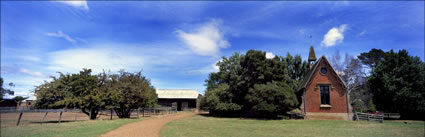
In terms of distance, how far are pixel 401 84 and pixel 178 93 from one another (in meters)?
40.6

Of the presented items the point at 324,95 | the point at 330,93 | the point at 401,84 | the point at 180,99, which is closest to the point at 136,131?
the point at 324,95

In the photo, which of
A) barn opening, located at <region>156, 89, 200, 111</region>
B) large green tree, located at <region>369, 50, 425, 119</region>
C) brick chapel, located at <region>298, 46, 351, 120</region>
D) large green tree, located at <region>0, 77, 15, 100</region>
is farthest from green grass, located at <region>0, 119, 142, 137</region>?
large green tree, located at <region>0, 77, 15, 100</region>

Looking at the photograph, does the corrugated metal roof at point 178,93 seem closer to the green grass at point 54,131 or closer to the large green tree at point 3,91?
the green grass at point 54,131

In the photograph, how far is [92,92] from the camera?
74.8ft

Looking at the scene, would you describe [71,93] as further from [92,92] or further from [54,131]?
[54,131]

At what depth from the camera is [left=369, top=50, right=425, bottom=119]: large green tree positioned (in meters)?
26.9

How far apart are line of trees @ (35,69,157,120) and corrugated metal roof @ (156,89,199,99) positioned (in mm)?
24101

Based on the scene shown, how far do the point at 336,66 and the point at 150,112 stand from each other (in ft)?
110

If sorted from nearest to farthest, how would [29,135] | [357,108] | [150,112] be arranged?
[29,135] → [357,108] → [150,112]

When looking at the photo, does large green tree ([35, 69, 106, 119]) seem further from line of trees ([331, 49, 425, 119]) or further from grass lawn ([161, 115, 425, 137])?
line of trees ([331, 49, 425, 119])

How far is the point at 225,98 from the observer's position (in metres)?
31.6

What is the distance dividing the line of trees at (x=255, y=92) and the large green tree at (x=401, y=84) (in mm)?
11741

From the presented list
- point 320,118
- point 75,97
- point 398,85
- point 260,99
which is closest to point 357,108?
point 398,85

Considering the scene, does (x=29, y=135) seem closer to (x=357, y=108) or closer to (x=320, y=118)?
(x=320, y=118)
